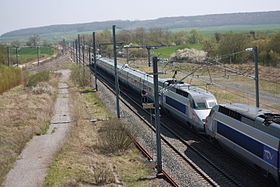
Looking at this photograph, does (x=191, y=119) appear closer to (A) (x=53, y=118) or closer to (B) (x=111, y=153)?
(B) (x=111, y=153)

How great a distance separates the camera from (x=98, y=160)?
59.7 ft

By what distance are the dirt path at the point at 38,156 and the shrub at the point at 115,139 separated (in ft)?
9.39

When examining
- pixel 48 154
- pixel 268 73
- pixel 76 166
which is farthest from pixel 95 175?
pixel 268 73

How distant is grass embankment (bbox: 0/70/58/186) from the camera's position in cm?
1917

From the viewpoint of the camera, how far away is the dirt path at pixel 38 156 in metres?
15.6

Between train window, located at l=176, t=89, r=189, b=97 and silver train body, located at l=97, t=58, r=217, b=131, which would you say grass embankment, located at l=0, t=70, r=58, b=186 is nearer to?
silver train body, located at l=97, t=58, r=217, b=131

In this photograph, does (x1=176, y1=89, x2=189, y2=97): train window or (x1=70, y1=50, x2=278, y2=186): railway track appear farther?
(x1=176, y1=89, x2=189, y2=97): train window

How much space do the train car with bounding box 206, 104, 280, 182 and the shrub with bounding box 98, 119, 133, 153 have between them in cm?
490

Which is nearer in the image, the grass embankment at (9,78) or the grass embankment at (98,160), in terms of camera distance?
the grass embankment at (98,160)

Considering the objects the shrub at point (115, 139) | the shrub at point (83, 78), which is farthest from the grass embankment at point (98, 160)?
the shrub at point (83, 78)

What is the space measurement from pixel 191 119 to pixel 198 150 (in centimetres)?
289

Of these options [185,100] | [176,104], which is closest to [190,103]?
[185,100]

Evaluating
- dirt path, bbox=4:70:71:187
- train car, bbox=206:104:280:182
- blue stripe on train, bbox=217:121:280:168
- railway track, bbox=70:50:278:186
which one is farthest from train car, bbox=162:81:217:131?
dirt path, bbox=4:70:71:187

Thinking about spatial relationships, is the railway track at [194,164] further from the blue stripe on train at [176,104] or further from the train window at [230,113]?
the train window at [230,113]
